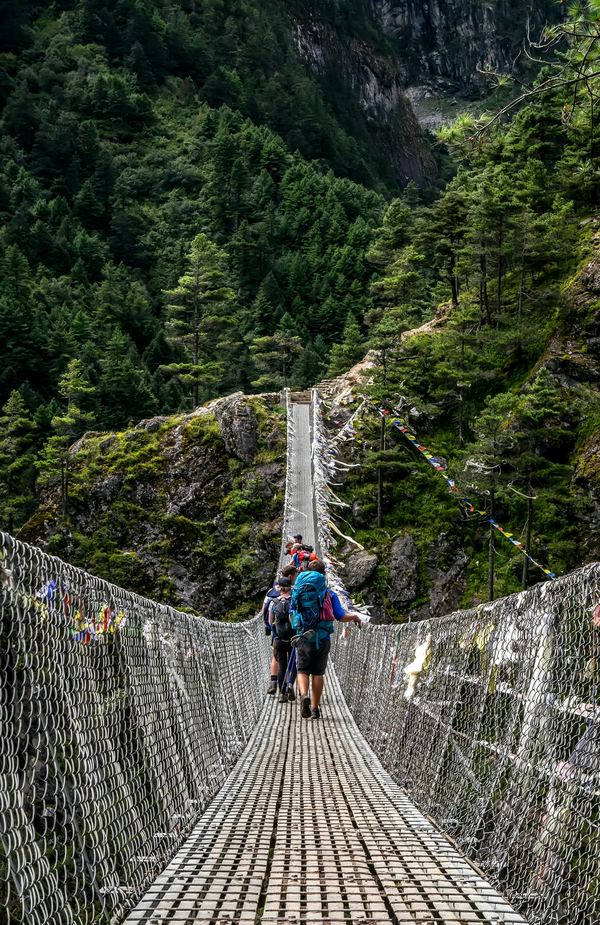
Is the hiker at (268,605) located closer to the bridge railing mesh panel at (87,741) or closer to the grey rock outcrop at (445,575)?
the bridge railing mesh panel at (87,741)

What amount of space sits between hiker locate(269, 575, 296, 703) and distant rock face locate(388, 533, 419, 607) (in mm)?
14255

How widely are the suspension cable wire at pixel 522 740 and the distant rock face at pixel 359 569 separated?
1706 centimetres

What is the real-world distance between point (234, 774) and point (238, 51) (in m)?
98.7

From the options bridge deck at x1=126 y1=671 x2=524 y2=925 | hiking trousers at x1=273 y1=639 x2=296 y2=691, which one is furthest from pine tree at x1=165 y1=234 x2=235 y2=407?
bridge deck at x1=126 y1=671 x2=524 y2=925

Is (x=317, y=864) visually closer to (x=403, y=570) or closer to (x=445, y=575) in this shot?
(x=403, y=570)

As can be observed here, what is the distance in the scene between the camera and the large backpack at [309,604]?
612 centimetres

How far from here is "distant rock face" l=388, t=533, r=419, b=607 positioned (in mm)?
21734

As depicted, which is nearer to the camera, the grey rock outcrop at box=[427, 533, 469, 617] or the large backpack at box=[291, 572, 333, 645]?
the large backpack at box=[291, 572, 333, 645]

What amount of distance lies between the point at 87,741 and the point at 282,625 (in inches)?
190

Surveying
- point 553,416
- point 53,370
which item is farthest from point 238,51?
point 553,416

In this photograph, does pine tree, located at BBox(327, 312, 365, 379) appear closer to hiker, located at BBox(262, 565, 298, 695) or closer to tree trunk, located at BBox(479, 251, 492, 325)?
tree trunk, located at BBox(479, 251, 492, 325)

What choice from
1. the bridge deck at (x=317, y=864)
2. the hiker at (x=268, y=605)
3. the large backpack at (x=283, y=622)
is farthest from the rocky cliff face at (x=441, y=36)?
the bridge deck at (x=317, y=864)

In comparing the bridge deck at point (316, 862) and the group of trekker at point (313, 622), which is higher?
the group of trekker at point (313, 622)

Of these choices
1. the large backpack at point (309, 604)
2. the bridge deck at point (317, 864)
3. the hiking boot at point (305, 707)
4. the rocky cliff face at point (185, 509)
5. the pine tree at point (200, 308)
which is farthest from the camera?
the pine tree at point (200, 308)
